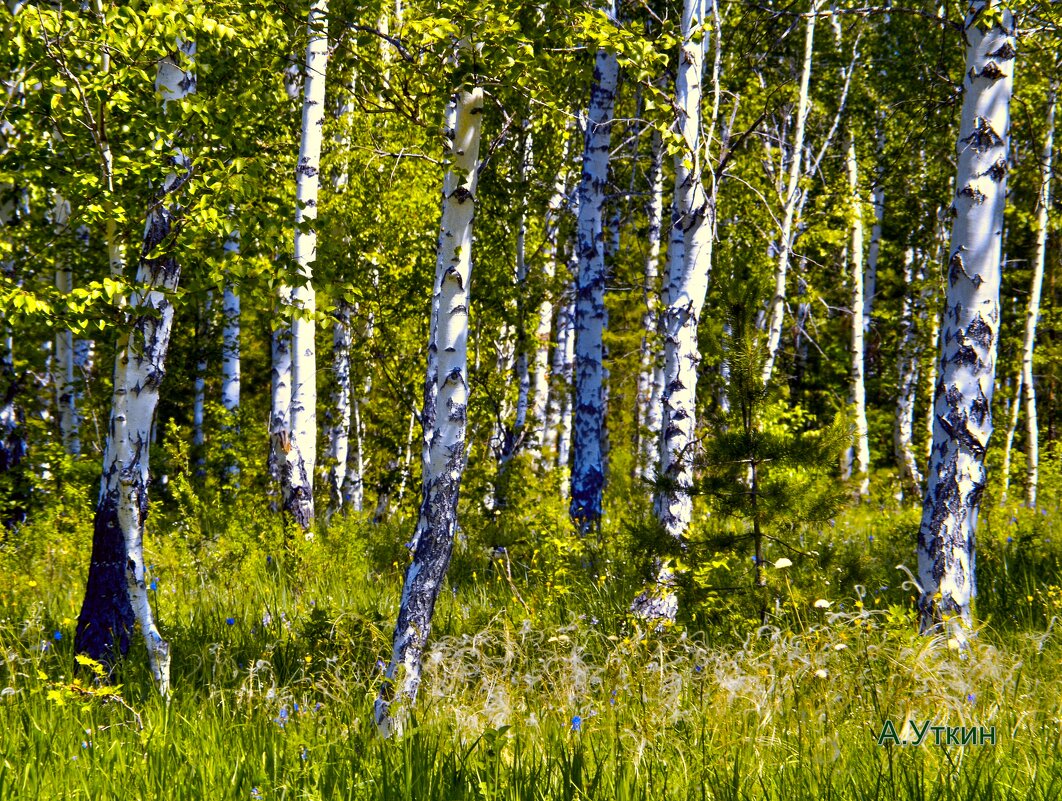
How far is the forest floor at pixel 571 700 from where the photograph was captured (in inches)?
116

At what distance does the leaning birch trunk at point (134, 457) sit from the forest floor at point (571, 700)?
0.22m

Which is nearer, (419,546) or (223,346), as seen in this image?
(419,546)

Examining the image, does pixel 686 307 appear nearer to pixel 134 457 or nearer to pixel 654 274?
pixel 134 457

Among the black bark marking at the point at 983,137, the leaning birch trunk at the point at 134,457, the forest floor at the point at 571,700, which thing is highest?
the black bark marking at the point at 983,137

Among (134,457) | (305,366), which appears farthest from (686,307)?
(305,366)

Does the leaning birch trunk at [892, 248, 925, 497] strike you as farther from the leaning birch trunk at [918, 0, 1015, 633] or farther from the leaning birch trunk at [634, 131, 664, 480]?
the leaning birch trunk at [918, 0, 1015, 633]

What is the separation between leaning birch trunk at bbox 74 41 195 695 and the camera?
14.4ft

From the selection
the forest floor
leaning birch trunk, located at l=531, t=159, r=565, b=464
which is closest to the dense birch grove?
leaning birch trunk, located at l=531, t=159, r=565, b=464

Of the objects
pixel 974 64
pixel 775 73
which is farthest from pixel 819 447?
pixel 775 73

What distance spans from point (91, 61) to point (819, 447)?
464cm

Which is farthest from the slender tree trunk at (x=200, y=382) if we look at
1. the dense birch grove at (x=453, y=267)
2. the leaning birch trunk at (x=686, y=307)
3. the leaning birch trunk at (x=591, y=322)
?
the leaning birch trunk at (x=686, y=307)

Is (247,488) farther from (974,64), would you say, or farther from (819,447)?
(974,64)

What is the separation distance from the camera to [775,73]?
16266 millimetres

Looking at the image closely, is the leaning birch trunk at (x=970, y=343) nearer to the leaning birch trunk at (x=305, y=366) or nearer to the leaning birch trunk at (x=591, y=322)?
the leaning birch trunk at (x=591, y=322)
